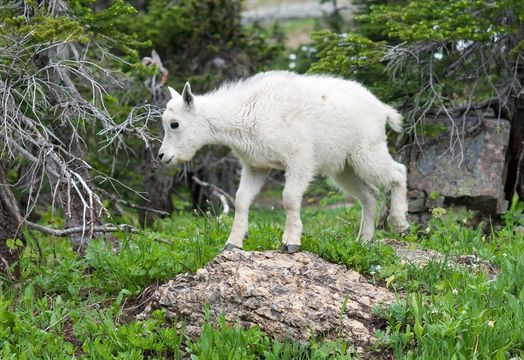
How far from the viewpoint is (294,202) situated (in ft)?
25.0

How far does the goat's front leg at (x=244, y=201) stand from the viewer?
7625 millimetres

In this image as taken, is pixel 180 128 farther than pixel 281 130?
Yes

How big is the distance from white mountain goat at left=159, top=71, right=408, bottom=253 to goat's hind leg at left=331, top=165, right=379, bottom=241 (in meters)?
0.58

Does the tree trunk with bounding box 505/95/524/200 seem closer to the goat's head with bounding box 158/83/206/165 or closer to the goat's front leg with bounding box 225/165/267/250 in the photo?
the goat's front leg with bounding box 225/165/267/250

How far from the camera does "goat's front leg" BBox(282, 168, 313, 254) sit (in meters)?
7.44

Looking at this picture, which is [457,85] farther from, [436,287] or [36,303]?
[36,303]

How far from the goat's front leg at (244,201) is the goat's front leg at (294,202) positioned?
411mm

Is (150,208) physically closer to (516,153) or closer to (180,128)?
(180,128)

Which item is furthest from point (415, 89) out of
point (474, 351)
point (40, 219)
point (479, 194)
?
point (40, 219)

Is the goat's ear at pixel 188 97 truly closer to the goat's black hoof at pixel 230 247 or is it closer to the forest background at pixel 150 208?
the forest background at pixel 150 208

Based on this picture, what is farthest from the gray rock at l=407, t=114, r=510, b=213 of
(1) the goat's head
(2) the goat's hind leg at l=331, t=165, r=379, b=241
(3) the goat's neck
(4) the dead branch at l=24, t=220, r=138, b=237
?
(4) the dead branch at l=24, t=220, r=138, b=237

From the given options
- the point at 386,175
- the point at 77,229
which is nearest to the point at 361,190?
the point at 386,175

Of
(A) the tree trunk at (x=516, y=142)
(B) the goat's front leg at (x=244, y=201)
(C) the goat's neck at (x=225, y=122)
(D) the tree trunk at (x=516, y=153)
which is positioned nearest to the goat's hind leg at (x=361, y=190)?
(B) the goat's front leg at (x=244, y=201)

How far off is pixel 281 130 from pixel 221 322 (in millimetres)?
2288
